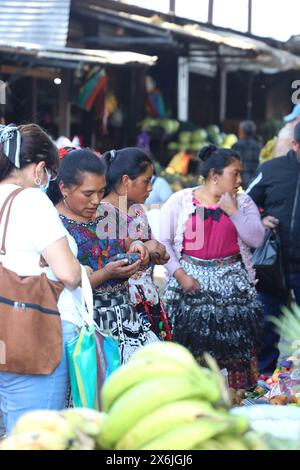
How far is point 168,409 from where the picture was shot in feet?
6.42

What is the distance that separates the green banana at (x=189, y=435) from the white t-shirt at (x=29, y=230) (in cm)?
153

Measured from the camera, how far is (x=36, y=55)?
9.61 metres

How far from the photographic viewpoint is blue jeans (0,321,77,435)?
349 cm

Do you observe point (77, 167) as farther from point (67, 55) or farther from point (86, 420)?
point (67, 55)

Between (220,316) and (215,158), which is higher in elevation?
(215,158)

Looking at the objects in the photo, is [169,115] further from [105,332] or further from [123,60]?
[105,332]

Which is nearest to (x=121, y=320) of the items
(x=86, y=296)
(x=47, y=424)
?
(x=86, y=296)

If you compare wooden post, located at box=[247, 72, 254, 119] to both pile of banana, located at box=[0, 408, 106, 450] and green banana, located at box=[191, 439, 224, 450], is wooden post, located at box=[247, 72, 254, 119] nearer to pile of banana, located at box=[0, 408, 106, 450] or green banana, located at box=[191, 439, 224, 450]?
pile of banana, located at box=[0, 408, 106, 450]

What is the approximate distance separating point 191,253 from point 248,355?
0.78 metres

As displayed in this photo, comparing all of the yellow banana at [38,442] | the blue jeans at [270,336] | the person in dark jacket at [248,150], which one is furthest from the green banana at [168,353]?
the person in dark jacket at [248,150]

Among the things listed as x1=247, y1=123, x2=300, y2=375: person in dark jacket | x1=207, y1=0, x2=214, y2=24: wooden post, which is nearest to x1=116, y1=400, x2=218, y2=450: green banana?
x1=247, y1=123, x2=300, y2=375: person in dark jacket

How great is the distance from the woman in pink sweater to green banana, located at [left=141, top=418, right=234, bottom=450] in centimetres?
364

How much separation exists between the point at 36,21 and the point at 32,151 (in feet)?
29.1

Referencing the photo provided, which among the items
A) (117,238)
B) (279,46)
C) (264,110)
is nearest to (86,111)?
(279,46)
